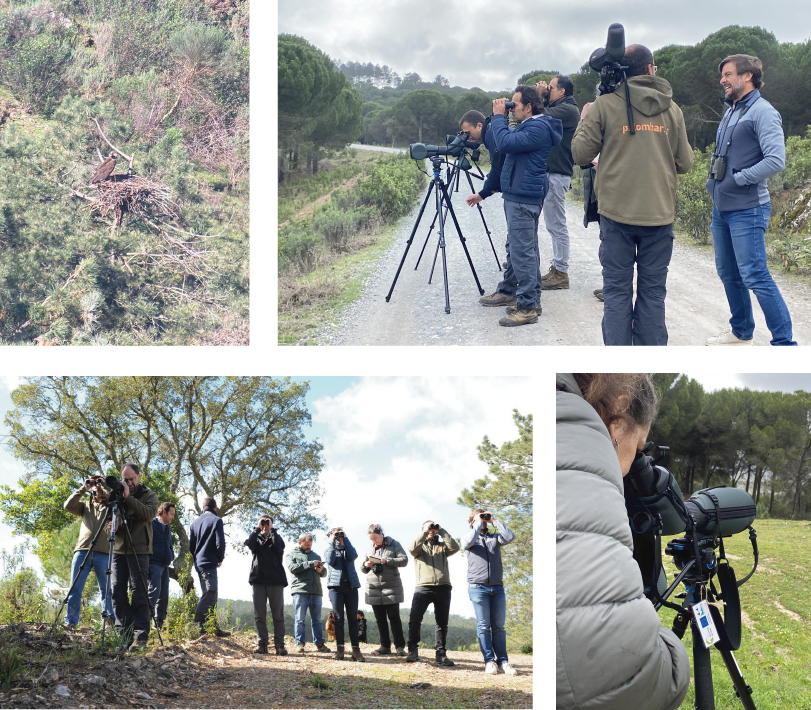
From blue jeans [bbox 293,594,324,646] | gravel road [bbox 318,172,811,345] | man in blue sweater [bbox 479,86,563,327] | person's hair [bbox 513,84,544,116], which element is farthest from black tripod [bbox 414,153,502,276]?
blue jeans [bbox 293,594,324,646]

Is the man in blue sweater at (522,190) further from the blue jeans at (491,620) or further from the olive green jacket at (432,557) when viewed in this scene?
the blue jeans at (491,620)

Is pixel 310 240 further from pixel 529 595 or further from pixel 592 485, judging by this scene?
pixel 592 485

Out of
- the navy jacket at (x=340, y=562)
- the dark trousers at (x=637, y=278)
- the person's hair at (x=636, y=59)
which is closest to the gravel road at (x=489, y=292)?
the dark trousers at (x=637, y=278)

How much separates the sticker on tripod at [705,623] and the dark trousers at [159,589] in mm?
2763

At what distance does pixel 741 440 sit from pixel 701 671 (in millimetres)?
1442

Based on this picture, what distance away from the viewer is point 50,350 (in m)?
3.73

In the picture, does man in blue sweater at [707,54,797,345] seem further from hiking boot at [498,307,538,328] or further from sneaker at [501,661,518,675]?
sneaker at [501,661,518,675]

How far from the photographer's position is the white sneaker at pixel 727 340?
369cm

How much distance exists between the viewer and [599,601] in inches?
63.7

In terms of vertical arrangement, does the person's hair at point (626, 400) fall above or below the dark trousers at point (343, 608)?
above

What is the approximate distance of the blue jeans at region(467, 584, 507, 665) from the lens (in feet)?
12.8

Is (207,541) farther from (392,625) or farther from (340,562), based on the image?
(392,625)

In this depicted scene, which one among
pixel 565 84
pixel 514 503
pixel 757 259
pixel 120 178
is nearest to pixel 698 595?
pixel 514 503

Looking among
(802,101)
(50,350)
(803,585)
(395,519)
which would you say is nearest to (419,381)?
(395,519)
